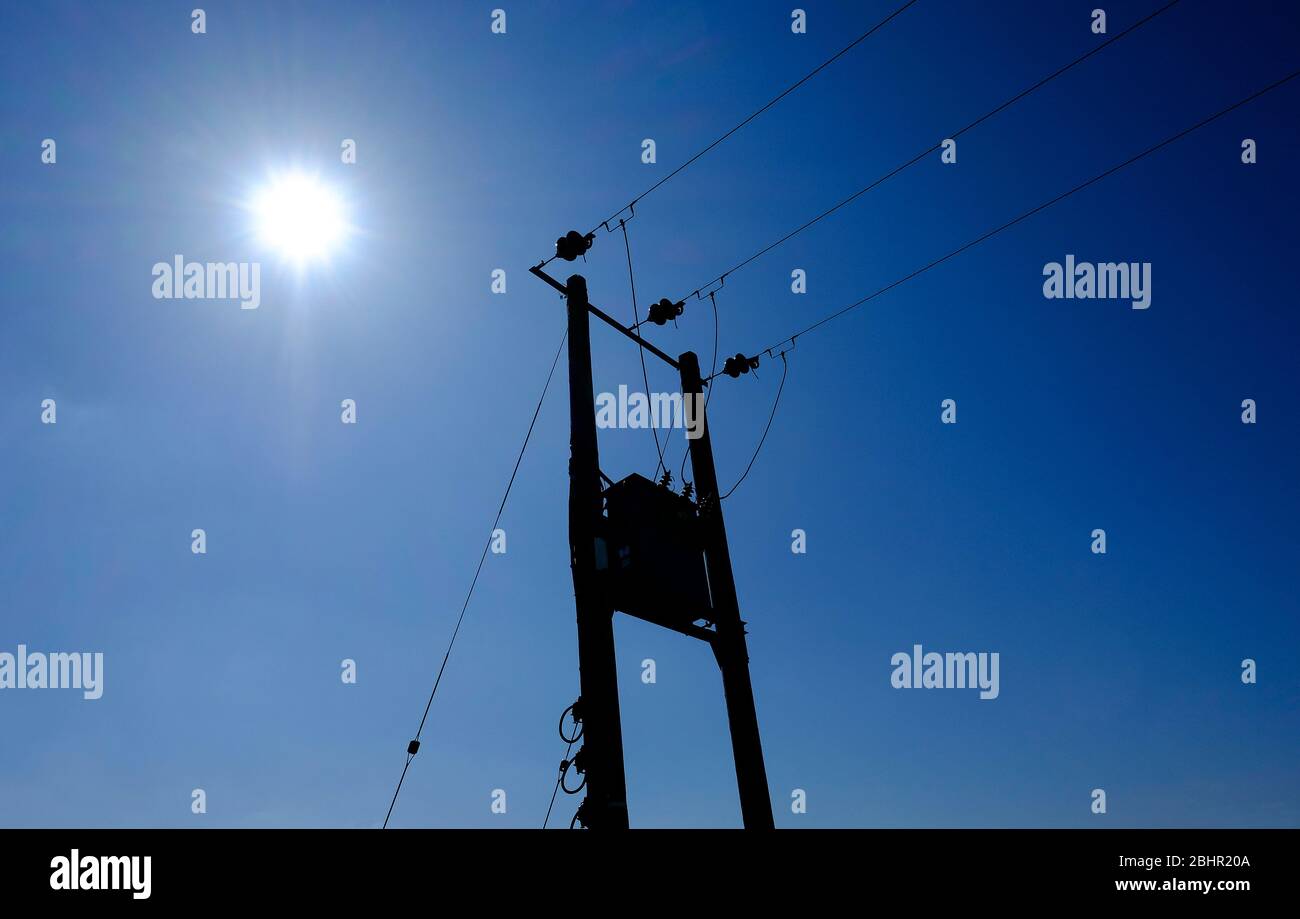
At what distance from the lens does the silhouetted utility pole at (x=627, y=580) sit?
321 inches

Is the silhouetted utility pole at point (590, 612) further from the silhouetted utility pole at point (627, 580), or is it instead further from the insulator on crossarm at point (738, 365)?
the insulator on crossarm at point (738, 365)

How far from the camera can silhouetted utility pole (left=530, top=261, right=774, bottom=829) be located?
8.15m

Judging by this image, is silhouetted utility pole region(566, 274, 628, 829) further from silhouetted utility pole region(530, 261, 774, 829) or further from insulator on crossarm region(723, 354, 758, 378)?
insulator on crossarm region(723, 354, 758, 378)

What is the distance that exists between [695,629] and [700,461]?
278 centimetres

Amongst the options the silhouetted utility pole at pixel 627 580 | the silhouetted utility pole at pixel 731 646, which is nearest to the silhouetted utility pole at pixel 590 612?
the silhouetted utility pole at pixel 627 580

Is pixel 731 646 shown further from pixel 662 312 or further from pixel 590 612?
pixel 662 312

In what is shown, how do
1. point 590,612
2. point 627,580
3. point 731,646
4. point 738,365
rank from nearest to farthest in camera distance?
point 590,612 → point 627,580 → point 731,646 → point 738,365

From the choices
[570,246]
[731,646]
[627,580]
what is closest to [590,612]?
[627,580]

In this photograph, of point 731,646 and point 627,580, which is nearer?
point 627,580

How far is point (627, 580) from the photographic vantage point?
9.66 meters
